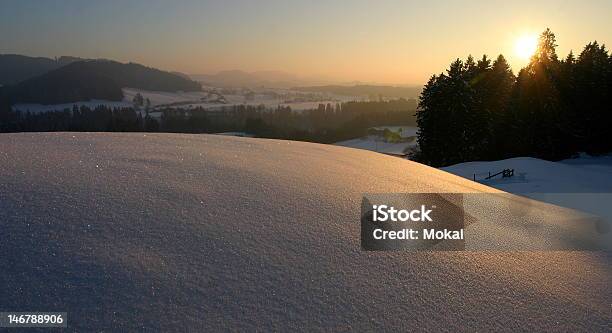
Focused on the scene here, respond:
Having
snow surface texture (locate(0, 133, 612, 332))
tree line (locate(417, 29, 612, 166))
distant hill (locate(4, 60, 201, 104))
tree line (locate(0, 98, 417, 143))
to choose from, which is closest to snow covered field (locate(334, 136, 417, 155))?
tree line (locate(0, 98, 417, 143))

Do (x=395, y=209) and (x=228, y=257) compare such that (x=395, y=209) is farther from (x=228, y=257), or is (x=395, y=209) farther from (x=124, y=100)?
(x=124, y=100)

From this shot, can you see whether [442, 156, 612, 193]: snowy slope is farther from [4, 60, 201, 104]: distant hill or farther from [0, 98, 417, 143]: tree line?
[4, 60, 201, 104]: distant hill

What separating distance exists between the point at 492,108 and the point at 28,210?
124ft

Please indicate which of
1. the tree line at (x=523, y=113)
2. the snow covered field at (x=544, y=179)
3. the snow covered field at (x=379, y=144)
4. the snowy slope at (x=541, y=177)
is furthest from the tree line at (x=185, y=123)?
the snow covered field at (x=544, y=179)

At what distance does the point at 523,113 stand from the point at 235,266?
121ft

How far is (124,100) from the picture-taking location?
477 ft

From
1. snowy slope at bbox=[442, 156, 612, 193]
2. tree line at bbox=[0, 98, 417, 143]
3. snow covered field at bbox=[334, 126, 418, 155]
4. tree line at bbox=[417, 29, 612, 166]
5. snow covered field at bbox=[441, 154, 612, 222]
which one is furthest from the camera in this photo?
tree line at bbox=[0, 98, 417, 143]

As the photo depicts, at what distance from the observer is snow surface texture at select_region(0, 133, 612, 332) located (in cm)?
265

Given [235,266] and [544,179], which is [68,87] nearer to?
[544,179]

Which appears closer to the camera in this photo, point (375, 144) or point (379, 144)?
point (375, 144)

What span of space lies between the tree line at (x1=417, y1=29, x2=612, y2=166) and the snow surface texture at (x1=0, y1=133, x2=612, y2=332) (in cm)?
2999

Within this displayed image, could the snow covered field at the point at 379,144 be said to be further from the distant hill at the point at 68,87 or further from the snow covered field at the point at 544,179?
the distant hill at the point at 68,87

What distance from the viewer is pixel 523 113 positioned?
3338cm

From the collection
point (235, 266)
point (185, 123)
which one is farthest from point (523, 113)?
point (185, 123)
